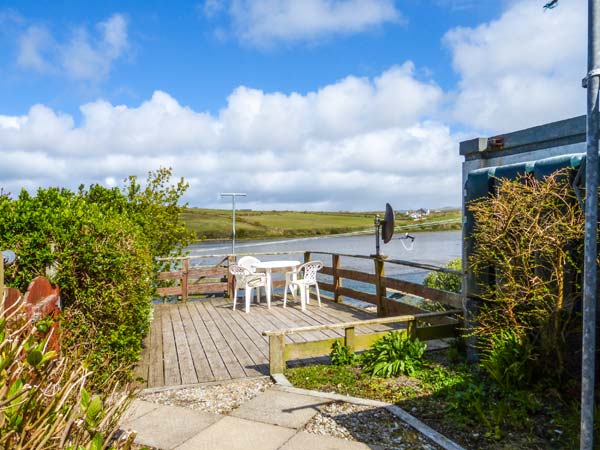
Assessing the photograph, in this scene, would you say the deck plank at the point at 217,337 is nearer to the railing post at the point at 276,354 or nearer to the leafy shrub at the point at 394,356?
the railing post at the point at 276,354

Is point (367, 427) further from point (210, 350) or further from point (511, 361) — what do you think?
point (210, 350)

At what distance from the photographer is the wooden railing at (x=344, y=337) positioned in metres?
4.48

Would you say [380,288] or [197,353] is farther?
[380,288]

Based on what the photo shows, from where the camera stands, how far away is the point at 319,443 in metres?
3.03

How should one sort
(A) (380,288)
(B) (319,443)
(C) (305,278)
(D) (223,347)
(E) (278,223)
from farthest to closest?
1. (E) (278,223)
2. (C) (305,278)
3. (A) (380,288)
4. (D) (223,347)
5. (B) (319,443)

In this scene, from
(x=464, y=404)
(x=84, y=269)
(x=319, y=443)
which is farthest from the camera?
(x=84, y=269)

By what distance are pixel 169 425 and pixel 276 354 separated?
137cm

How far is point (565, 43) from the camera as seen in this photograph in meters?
2.22

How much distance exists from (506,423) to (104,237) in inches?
144

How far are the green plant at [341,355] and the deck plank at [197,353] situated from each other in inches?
50.8

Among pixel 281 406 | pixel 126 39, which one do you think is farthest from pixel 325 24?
pixel 281 406

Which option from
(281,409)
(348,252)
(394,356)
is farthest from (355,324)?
(348,252)

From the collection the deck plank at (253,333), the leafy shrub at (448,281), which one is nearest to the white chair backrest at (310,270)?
the deck plank at (253,333)

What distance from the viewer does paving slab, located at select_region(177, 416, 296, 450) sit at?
3.00 m
